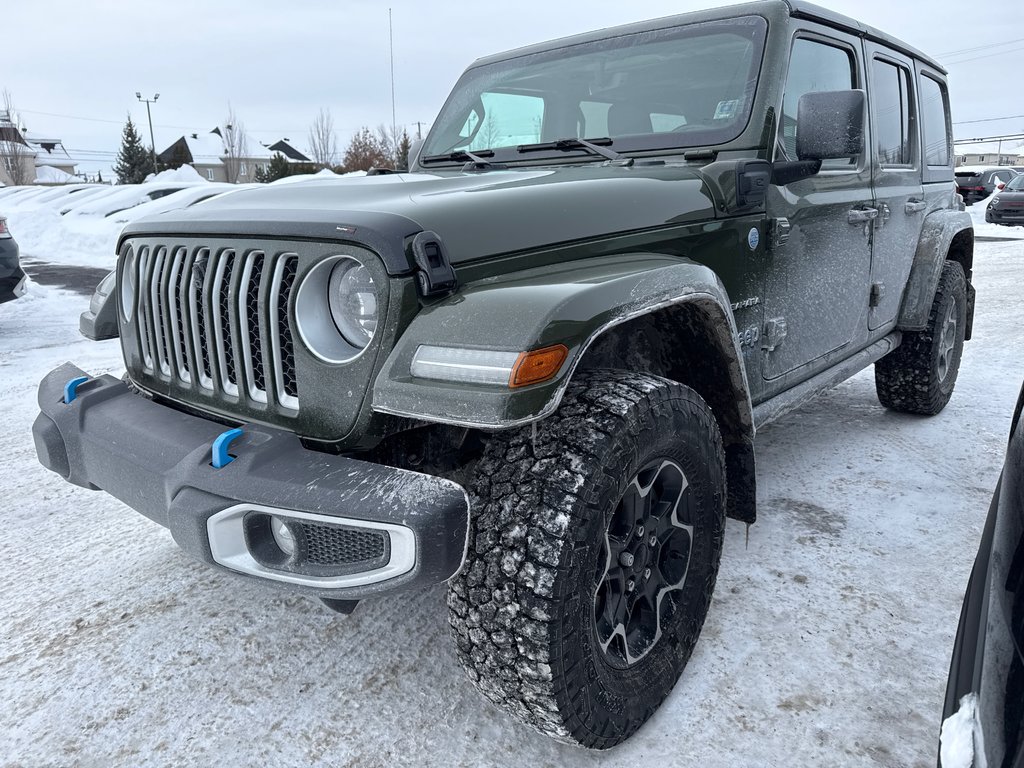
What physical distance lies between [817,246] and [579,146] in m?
0.96

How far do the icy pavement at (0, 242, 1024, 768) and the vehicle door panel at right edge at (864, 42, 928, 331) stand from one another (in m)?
0.85

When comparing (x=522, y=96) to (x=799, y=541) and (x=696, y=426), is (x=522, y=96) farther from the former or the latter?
(x=799, y=541)

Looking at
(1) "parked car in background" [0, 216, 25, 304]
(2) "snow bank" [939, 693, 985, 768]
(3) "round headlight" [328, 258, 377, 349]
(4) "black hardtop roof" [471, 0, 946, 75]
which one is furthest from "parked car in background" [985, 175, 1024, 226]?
(2) "snow bank" [939, 693, 985, 768]

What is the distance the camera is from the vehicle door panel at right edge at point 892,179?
3.34 m

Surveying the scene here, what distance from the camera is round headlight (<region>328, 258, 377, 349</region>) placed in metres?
1.71

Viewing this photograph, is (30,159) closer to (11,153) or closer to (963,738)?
(11,153)

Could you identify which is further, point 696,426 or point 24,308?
point 24,308

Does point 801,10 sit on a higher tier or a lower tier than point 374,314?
higher

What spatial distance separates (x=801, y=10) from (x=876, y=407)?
8.45ft

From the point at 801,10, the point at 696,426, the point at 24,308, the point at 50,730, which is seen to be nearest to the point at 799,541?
the point at 696,426

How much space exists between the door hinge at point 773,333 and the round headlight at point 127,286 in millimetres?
2009

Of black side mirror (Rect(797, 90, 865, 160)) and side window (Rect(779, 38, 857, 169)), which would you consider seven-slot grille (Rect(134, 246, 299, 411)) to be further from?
side window (Rect(779, 38, 857, 169))

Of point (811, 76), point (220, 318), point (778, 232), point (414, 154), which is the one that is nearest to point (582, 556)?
point (220, 318)

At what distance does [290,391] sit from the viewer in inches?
70.3
